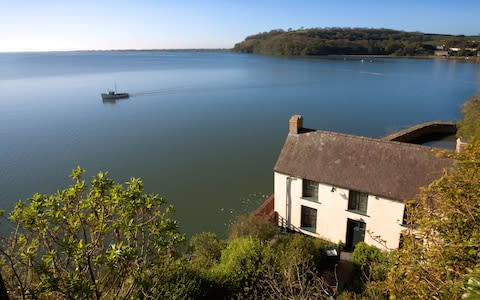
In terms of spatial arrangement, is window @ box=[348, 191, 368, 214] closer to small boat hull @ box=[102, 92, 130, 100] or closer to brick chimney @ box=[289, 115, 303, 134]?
brick chimney @ box=[289, 115, 303, 134]

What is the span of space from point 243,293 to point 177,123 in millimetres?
36646

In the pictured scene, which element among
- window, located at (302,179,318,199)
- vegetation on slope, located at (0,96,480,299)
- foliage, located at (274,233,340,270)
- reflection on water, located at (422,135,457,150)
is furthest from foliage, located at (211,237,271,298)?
reflection on water, located at (422,135,457,150)

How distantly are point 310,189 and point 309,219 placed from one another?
1816 millimetres

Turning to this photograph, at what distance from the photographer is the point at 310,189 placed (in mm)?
17938

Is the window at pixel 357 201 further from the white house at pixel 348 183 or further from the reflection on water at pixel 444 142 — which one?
the reflection on water at pixel 444 142

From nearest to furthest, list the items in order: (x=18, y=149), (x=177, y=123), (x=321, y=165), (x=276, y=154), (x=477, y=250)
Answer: (x=477, y=250) < (x=321, y=165) < (x=276, y=154) < (x=18, y=149) < (x=177, y=123)

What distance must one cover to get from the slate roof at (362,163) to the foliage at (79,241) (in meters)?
11.0

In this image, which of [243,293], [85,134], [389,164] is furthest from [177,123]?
[243,293]

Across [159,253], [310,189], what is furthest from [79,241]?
[310,189]

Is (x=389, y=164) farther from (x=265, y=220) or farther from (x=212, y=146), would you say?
(x=212, y=146)

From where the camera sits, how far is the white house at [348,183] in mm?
15648

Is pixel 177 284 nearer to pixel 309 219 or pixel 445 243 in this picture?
pixel 445 243

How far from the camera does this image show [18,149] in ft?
117

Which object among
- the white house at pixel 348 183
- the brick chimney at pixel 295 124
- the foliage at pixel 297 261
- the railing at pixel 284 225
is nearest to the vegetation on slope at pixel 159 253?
the foliage at pixel 297 261
